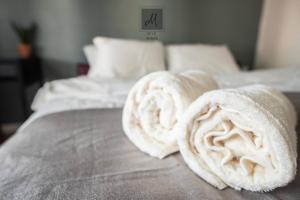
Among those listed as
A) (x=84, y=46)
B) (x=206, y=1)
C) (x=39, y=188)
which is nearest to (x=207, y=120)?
Answer: (x=39, y=188)

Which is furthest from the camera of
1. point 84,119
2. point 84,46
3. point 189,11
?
point 84,46

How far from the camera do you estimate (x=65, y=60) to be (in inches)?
67.6

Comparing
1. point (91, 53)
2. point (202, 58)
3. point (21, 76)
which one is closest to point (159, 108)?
point (91, 53)

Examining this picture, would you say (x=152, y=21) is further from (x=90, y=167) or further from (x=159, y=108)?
(x=90, y=167)

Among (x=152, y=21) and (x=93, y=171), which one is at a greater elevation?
(x=152, y=21)

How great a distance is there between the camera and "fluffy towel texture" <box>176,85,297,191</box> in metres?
0.46

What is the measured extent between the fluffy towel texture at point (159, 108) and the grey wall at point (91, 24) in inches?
22.2

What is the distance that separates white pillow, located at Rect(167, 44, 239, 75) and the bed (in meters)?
0.86

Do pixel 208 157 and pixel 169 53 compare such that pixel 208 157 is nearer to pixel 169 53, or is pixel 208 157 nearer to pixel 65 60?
pixel 169 53

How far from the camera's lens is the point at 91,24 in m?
1.48

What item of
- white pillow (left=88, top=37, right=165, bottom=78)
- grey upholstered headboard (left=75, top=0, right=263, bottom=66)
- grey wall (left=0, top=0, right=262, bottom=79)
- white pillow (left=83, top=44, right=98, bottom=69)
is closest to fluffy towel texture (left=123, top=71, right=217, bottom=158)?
grey upholstered headboard (left=75, top=0, right=263, bottom=66)

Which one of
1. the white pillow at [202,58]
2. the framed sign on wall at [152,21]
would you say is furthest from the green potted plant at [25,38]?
the framed sign on wall at [152,21]

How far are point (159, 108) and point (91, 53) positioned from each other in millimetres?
1106

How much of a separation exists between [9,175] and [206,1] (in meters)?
1.39
